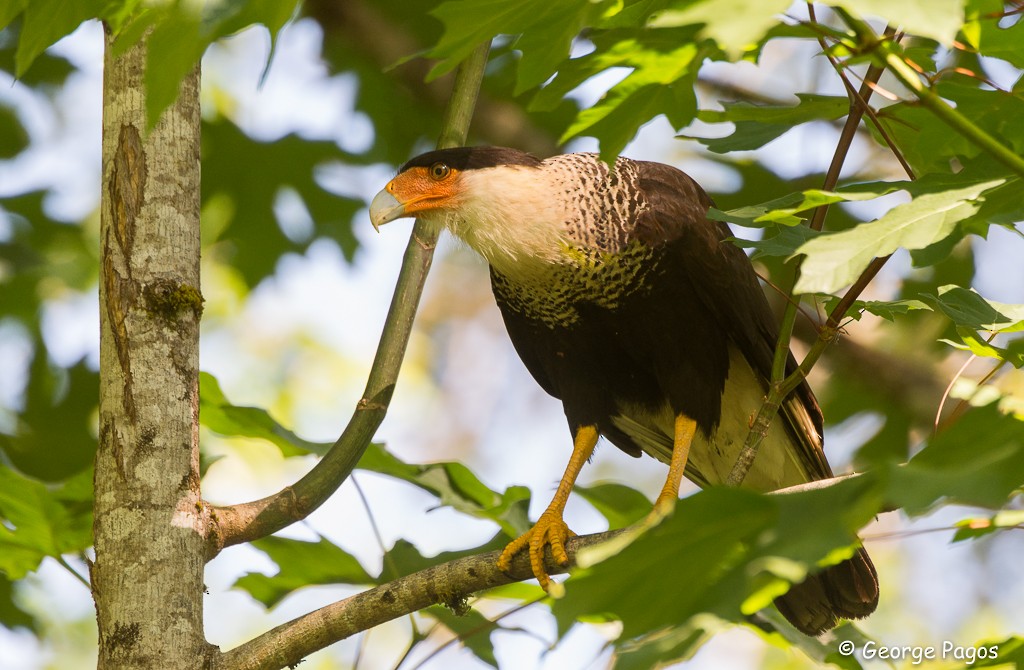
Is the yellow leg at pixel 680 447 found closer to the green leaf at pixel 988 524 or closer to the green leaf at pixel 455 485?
the green leaf at pixel 455 485

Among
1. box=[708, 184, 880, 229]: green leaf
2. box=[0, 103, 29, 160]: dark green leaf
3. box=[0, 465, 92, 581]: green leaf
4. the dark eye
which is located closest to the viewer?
box=[708, 184, 880, 229]: green leaf

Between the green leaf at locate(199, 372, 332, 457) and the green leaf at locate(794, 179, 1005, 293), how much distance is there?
6.16 feet

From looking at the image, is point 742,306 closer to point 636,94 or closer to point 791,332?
point 791,332

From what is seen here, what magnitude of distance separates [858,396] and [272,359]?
641cm

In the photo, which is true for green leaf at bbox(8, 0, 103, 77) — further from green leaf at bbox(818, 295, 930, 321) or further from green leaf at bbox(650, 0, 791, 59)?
green leaf at bbox(818, 295, 930, 321)

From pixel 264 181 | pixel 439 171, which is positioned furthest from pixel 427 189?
pixel 264 181

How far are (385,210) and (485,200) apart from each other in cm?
35

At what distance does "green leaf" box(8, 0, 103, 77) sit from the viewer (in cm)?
199

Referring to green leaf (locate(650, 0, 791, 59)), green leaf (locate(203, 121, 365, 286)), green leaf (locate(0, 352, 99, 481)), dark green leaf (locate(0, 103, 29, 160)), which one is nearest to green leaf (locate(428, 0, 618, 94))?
green leaf (locate(650, 0, 791, 59))

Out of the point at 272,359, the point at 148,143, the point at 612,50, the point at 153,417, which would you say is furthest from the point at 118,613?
the point at 272,359

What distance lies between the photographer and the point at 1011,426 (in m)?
1.41

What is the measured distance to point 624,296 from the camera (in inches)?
133

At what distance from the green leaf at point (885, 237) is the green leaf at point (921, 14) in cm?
40

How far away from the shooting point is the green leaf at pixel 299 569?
10.3ft
